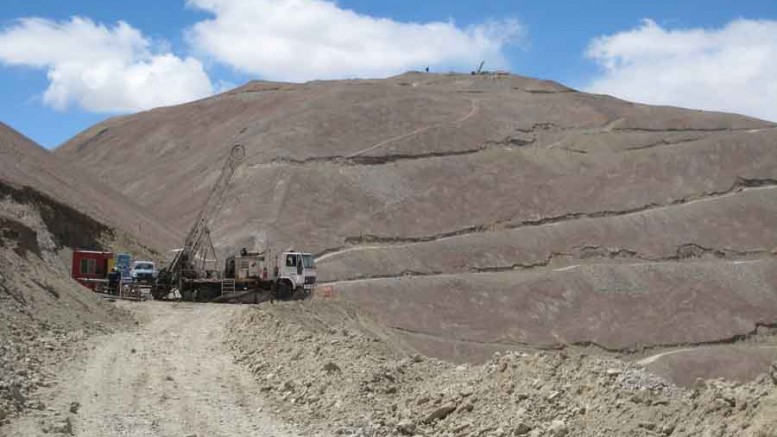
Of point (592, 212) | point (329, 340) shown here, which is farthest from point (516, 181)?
point (329, 340)

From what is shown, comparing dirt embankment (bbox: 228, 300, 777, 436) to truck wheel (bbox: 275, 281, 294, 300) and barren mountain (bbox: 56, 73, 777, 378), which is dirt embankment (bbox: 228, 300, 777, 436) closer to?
truck wheel (bbox: 275, 281, 294, 300)

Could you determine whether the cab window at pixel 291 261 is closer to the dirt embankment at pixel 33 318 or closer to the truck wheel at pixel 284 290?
the truck wheel at pixel 284 290

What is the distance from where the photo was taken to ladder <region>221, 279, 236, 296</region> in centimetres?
3997

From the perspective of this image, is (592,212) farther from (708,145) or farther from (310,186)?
(310,186)

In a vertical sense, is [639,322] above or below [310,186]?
below

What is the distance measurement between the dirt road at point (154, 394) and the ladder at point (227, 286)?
1568 cm

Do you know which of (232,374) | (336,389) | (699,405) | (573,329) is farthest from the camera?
(573,329)

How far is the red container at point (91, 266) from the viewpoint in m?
42.2

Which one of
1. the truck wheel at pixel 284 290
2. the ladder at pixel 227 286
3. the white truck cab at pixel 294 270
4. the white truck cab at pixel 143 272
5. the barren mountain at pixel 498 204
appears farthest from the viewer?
the barren mountain at pixel 498 204

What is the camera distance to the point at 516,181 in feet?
256

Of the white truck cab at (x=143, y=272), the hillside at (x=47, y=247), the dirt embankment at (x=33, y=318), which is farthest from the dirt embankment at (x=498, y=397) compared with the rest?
the white truck cab at (x=143, y=272)

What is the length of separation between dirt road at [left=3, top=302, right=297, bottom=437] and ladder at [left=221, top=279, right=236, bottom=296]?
15.7 meters

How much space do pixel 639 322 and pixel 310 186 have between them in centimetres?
2665

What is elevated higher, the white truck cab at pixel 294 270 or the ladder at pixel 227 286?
the white truck cab at pixel 294 270
